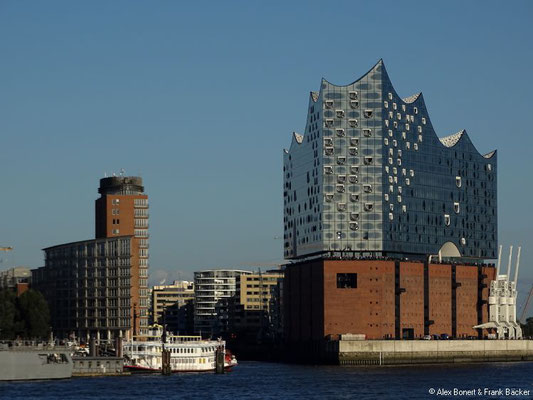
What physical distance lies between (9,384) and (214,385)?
24.8m

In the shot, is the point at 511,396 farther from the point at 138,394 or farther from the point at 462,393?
the point at 138,394

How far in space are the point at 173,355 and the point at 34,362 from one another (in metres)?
33.9

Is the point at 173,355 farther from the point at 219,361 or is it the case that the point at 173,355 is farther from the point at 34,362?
the point at 34,362

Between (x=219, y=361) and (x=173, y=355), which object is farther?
(x=219, y=361)

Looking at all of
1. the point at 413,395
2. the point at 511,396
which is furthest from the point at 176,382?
the point at 511,396

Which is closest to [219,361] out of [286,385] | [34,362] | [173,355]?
[173,355]

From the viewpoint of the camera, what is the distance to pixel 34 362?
143250mm

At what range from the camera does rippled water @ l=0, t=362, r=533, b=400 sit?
128750 mm

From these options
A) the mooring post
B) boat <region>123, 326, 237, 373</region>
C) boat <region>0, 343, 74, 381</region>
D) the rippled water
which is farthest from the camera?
the mooring post

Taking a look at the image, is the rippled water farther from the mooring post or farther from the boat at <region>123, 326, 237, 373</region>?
the boat at <region>123, 326, 237, 373</region>

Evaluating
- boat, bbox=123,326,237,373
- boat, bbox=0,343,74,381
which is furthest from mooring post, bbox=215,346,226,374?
boat, bbox=0,343,74,381

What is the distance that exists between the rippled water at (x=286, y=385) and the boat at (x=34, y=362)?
75.8 inches

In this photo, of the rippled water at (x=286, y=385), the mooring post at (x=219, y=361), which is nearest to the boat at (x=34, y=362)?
the rippled water at (x=286, y=385)

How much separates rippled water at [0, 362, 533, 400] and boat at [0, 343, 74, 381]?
1.93m
